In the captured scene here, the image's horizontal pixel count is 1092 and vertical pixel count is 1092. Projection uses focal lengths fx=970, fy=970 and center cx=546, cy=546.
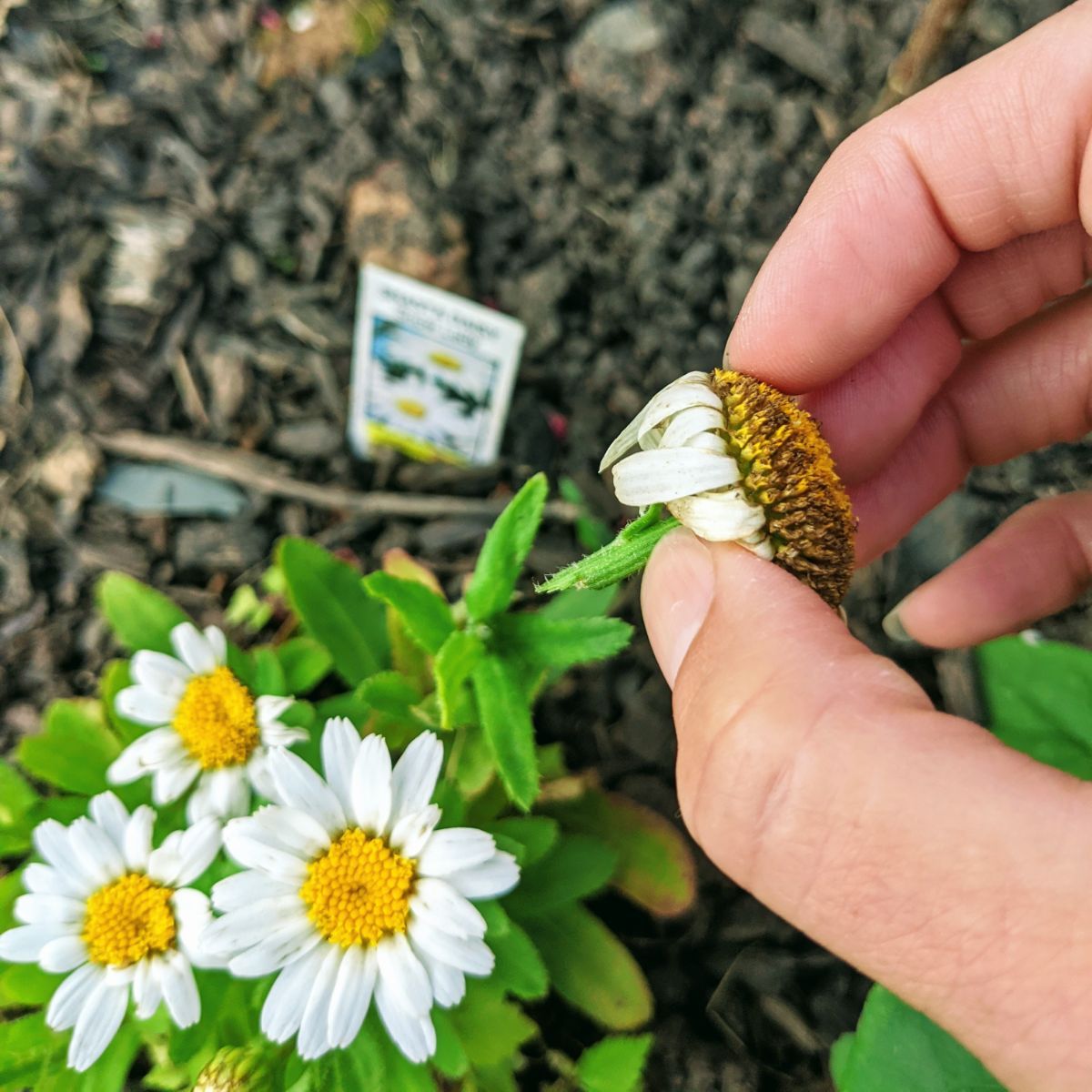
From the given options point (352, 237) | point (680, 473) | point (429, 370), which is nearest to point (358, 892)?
point (680, 473)

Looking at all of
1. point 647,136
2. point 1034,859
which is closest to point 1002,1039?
point 1034,859

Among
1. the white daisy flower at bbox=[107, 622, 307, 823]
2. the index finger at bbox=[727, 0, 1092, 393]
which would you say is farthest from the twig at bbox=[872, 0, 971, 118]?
Result: the white daisy flower at bbox=[107, 622, 307, 823]

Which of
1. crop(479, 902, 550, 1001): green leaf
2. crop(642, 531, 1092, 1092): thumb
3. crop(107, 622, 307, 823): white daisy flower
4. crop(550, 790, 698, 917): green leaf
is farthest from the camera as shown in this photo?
crop(550, 790, 698, 917): green leaf

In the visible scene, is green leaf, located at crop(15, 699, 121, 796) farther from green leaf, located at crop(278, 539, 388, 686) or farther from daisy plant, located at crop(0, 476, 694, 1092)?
green leaf, located at crop(278, 539, 388, 686)

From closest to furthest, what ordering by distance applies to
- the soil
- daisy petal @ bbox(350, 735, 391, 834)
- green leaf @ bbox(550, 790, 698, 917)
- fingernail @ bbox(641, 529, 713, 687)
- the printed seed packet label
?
fingernail @ bbox(641, 529, 713, 687) → daisy petal @ bbox(350, 735, 391, 834) → green leaf @ bbox(550, 790, 698, 917) → the printed seed packet label → the soil

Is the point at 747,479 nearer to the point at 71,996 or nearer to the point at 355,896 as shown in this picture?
the point at 355,896

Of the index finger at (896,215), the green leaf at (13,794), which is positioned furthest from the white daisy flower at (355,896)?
the index finger at (896,215)

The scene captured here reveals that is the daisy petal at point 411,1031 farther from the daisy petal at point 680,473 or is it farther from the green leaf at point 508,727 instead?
the daisy petal at point 680,473
